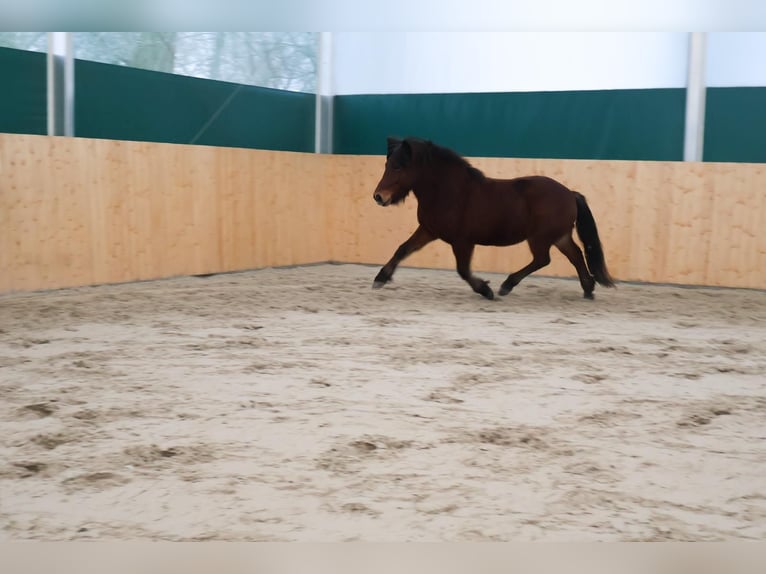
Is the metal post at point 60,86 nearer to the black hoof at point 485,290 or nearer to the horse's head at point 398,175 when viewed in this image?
the horse's head at point 398,175

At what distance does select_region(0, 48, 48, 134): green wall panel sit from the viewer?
776cm

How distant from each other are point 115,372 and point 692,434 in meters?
3.06

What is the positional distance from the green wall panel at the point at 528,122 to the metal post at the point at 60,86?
14.9ft

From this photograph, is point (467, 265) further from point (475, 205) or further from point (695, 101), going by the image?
point (695, 101)

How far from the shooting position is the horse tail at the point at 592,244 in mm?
7832

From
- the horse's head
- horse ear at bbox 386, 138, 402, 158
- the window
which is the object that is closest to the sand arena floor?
the horse's head

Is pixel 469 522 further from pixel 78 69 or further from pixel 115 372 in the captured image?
pixel 78 69

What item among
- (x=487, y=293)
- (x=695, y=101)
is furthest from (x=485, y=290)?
(x=695, y=101)

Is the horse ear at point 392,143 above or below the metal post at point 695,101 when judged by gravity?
below

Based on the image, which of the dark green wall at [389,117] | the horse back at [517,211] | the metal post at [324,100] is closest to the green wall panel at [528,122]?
the dark green wall at [389,117]

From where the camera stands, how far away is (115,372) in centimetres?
456

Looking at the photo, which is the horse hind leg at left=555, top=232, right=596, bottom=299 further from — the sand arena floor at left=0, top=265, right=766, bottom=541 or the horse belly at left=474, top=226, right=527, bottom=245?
the sand arena floor at left=0, top=265, right=766, bottom=541

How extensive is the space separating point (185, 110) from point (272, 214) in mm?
1832

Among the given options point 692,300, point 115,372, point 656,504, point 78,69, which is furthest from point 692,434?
point 78,69
